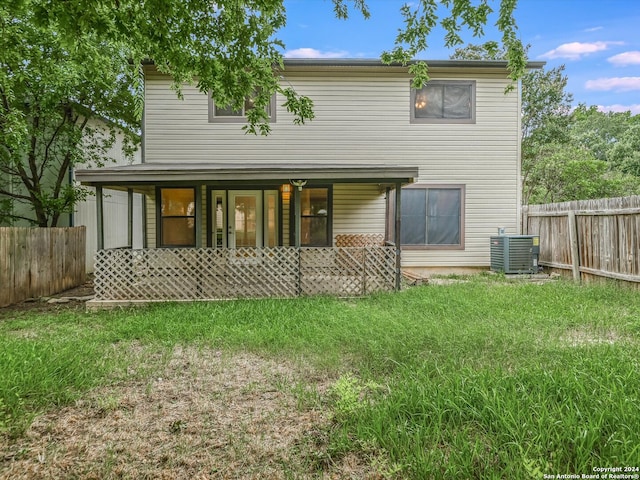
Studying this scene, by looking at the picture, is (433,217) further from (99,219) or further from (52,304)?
(52,304)

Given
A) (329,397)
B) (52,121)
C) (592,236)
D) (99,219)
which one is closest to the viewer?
(329,397)

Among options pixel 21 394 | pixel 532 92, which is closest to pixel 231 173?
pixel 21 394

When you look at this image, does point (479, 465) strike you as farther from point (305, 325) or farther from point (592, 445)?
point (305, 325)

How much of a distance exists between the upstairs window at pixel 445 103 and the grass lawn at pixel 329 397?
6.42 metres

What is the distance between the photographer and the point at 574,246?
841 centimetres

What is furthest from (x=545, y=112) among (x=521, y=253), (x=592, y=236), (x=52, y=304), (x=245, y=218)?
(x=52, y=304)

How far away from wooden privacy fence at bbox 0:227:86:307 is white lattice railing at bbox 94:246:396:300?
75.3 inches

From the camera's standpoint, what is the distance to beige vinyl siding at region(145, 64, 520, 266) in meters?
9.96

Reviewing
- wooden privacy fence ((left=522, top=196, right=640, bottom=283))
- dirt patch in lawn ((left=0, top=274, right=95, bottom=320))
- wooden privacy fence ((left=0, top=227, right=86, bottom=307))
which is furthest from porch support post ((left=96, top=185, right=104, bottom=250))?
wooden privacy fence ((left=522, top=196, right=640, bottom=283))

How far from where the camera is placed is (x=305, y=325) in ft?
16.8

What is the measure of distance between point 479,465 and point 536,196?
21907 millimetres

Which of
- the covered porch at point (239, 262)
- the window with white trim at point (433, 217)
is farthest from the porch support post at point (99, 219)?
the window with white trim at point (433, 217)

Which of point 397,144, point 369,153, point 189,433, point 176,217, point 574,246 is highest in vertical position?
point 397,144

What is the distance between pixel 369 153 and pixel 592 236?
5.49 m
